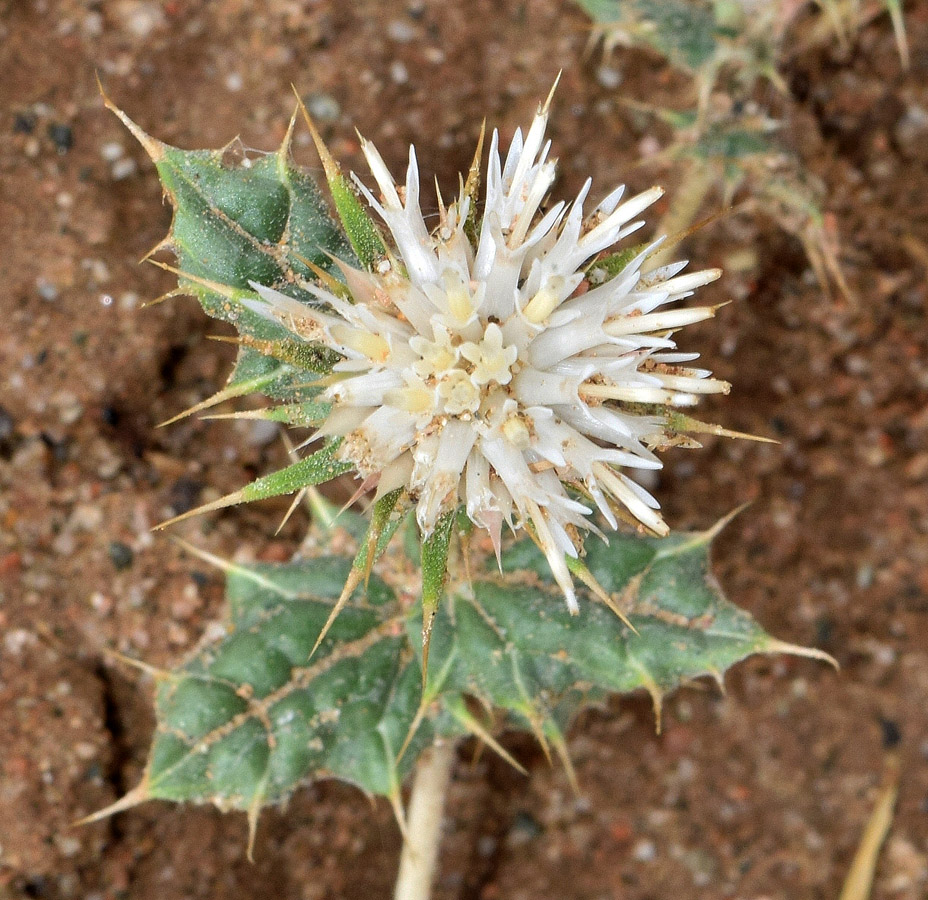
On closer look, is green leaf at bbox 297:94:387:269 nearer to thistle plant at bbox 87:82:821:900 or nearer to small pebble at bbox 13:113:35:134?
thistle plant at bbox 87:82:821:900

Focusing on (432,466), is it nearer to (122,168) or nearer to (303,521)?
(303,521)

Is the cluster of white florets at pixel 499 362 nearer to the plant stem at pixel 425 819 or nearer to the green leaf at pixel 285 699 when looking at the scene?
the green leaf at pixel 285 699

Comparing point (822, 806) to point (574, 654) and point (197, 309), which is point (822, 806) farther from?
point (197, 309)

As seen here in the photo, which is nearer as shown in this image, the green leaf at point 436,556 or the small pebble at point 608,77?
the green leaf at point 436,556

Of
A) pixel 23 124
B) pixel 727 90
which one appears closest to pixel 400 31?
pixel 727 90

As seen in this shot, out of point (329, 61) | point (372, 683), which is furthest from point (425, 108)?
point (372, 683)

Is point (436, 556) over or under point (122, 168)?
under

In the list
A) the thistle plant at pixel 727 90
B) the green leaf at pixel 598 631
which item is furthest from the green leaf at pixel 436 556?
the thistle plant at pixel 727 90
